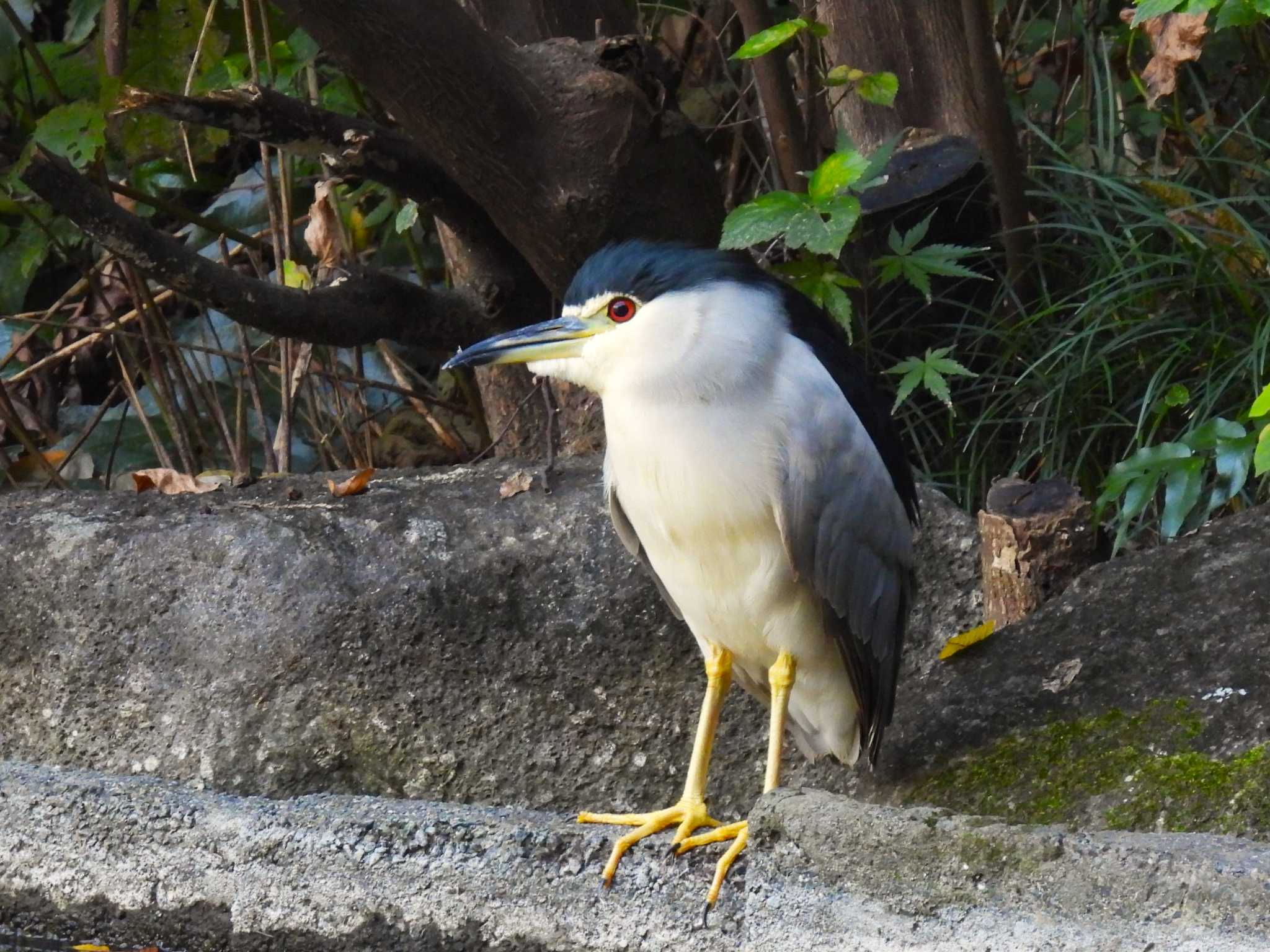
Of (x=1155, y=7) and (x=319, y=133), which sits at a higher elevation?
(x=319, y=133)

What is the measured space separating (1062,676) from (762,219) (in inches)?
38.7

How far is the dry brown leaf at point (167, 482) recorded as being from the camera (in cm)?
363

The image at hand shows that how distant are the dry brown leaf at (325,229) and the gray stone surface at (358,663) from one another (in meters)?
0.92

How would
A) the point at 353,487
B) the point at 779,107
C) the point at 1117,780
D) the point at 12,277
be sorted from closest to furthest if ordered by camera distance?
the point at 1117,780 < the point at 353,487 < the point at 779,107 < the point at 12,277

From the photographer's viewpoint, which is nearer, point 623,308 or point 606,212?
point 623,308

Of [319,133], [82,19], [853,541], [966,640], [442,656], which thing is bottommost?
[966,640]

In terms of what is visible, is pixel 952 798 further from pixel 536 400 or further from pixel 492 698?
pixel 536 400

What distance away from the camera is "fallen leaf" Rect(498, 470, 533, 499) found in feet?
10.2

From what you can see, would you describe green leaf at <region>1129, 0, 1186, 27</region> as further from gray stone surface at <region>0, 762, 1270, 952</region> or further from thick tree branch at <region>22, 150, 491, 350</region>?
thick tree branch at <region>22, 150, 491, 350</region>

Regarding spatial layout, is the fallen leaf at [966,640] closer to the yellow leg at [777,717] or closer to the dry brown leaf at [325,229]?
the yellow leg at [777,717]

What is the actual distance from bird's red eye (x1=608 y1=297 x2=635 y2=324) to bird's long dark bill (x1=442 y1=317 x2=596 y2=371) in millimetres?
44

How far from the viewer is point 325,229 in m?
3.66

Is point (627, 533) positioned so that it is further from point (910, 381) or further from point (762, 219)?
point (910, 381)

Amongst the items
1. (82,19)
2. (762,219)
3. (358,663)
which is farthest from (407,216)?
(82,19)
